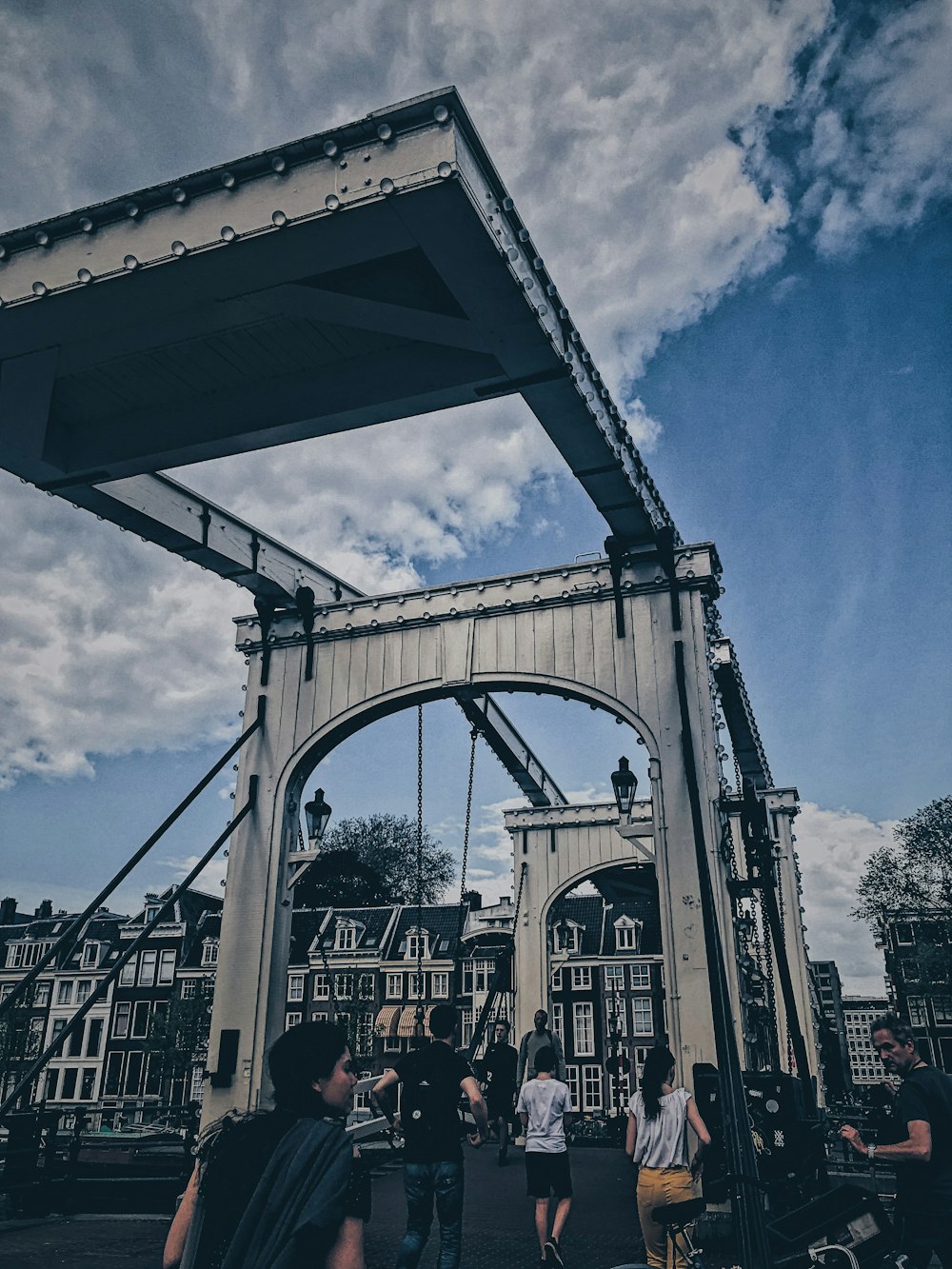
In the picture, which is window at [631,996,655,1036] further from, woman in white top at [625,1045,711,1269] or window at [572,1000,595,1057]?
woman in white top at [625,1045,711,1269]

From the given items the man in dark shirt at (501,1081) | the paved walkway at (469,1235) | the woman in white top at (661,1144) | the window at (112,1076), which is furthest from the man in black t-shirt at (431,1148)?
the window at (112,1076)

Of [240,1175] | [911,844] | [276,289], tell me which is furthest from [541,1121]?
[911,844]

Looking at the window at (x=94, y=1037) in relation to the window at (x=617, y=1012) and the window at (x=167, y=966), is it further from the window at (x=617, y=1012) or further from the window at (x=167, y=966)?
the window at (x=617, y=1012)

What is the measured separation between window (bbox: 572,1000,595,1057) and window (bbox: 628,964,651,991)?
213 cm

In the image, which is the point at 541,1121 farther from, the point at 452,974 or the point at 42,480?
the point at 452,974

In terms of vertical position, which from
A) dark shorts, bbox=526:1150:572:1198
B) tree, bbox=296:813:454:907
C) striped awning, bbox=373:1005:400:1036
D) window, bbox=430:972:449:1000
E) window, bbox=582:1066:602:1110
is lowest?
window, bbox=582:1066:602:1110

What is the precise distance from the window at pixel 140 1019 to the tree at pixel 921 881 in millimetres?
30478

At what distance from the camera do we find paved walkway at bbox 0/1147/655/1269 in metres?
6.19

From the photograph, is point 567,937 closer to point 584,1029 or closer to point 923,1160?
point 584,1029

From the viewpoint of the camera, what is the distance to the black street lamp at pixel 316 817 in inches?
394

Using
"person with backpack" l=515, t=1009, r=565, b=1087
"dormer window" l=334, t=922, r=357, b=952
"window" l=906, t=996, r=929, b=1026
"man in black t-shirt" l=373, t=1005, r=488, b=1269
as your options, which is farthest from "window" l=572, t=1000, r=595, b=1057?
"man in black t-shirt" l=373, t=1005, r=488, b=1269

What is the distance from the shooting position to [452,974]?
128 feet

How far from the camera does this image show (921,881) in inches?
1187

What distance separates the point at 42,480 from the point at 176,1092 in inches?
1468
